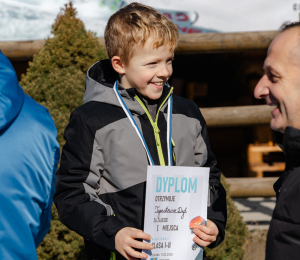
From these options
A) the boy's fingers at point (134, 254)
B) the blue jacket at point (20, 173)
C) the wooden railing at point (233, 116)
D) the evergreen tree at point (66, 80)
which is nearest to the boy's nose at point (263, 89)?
the boy's fingers at point (134, 254)

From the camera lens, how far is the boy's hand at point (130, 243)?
51.6 inches

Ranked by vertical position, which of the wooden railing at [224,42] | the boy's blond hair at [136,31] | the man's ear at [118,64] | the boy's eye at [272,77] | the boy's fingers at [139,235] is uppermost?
the wooden railing at [224,42]

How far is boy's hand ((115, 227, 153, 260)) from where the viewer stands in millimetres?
1311

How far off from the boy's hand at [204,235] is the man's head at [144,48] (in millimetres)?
610

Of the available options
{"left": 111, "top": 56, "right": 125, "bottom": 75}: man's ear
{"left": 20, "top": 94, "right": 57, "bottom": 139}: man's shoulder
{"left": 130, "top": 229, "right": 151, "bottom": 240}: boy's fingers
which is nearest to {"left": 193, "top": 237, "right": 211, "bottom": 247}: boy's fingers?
{"left": 130, "top": 229, "right": 151, "bottom": 240}: boy's fingers

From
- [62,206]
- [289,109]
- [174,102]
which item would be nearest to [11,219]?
[62,206]

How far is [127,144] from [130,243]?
408 millimetres

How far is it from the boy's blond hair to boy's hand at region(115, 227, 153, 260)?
749mm

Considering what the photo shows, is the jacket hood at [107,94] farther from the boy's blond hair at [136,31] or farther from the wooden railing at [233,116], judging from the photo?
the wooden railing at [233,116]

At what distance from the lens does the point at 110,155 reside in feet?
4.88

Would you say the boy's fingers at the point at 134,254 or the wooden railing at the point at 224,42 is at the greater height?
the wooden railing at the point at 224,42

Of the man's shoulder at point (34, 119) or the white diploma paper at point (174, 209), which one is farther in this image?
the man's shoulder at point (34, 119)

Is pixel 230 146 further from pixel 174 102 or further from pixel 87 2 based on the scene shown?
pixel 174 102

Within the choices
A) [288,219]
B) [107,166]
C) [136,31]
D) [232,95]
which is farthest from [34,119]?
[232,95]
